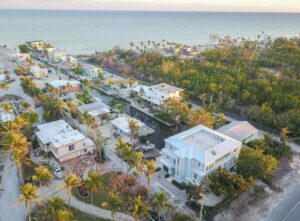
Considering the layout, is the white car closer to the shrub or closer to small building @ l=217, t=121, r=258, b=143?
the shrub

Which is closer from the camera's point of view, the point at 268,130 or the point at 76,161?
the point at 76,161

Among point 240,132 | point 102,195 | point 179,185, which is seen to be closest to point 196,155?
point 179,185

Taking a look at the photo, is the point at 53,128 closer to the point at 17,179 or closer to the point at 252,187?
the point at 17,179

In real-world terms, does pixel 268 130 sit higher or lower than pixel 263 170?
lower

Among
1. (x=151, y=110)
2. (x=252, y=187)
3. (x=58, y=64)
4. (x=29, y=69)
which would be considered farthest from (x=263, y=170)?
(x=58, y=64)

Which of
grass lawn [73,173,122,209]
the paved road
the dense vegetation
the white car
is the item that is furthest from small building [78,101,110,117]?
the paved road

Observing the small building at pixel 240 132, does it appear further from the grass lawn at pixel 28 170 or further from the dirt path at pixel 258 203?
the grass lawn at pixel 28 170

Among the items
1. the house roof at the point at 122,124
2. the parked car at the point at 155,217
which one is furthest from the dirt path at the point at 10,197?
the house roof at the point at 122,124
